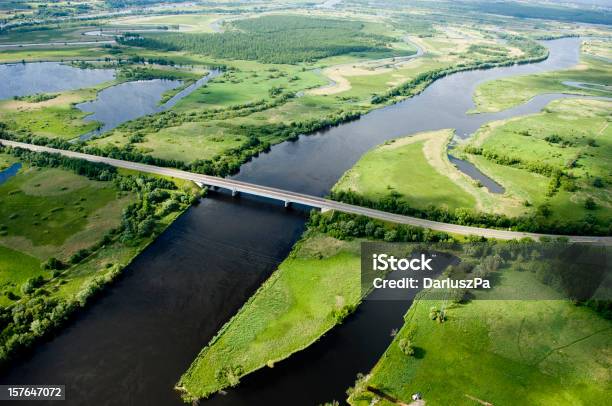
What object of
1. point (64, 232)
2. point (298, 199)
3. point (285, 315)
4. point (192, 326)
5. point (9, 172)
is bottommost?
point (192, 326)

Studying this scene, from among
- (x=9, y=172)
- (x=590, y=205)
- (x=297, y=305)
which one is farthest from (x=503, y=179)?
(x=9, y=172)

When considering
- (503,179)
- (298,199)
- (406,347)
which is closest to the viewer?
(406,347)

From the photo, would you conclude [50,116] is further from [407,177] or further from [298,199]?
[407,177]

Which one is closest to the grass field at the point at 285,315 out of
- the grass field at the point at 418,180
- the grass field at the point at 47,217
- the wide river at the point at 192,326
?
the wide river at the point at 192,326

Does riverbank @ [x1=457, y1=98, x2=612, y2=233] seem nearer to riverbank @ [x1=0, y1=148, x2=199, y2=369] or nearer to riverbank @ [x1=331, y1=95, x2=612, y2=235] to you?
riverbank @ [x1=331, y1=95, x2=612, y2=235]

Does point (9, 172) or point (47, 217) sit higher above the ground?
point (9, 172)

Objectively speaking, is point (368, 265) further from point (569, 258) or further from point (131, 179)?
point (131, 179)

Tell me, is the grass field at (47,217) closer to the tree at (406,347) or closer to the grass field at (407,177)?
the tree at (406,347)
